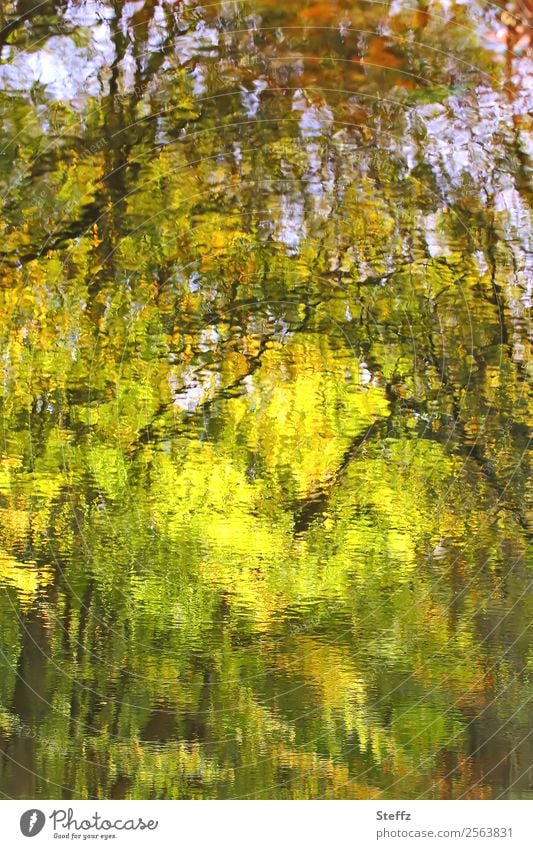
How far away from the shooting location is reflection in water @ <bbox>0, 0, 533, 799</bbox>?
1.76m

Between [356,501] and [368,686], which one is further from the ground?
[356,501]

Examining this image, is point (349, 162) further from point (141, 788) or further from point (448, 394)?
point (141, 788)

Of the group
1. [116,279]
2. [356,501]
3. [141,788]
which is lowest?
[141,788]

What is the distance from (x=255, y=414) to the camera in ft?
5.82

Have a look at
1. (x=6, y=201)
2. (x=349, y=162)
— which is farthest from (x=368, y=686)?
(x=6, y=201)

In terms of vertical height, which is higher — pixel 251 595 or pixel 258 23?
pixel 258 23

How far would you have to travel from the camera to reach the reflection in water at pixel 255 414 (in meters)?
1.76

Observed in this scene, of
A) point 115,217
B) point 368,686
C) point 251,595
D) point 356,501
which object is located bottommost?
point 368,686

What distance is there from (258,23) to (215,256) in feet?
1.56

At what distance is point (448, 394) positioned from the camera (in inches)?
70.8

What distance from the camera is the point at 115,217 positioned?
1.79m

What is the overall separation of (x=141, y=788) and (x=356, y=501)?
27.9 inches

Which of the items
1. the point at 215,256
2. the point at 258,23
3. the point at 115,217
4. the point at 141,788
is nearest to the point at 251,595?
the point at 141,788

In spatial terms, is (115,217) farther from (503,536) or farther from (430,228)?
(503,536)
